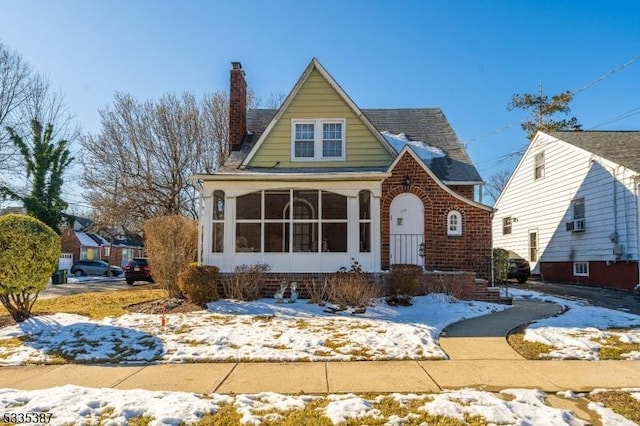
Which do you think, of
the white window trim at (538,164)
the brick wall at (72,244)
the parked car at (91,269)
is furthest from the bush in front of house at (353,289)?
the brick wall at (72,244)

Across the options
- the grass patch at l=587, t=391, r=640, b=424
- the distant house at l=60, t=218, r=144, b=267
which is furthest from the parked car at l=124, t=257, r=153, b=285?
the grass patch at l=587, t=391, r=640, b=424

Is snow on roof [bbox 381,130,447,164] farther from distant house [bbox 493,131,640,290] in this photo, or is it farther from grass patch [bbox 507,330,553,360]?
grass patch [bbox 507,330,553,360]

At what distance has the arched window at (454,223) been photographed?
13.2m

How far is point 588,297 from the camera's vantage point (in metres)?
14.0

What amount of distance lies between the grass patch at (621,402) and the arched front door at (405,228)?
8413mm

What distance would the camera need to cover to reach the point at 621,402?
4.74m

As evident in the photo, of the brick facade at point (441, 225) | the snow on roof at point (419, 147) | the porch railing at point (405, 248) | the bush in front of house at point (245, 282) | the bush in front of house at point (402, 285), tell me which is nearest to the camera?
the bush in front of house at point (402, 285)

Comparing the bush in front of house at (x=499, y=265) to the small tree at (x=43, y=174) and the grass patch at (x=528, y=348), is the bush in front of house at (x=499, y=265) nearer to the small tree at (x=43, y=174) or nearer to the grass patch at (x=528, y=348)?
the grass patch at (x=528, y=348)

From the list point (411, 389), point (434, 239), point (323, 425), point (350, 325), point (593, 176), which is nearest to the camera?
point (323, 425)

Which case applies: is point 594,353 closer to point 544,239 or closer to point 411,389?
point 411,389

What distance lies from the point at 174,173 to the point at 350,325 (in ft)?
60.6

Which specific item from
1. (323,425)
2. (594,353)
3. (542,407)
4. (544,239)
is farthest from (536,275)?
(323,425)

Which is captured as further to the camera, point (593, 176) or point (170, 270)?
point (593, 176)

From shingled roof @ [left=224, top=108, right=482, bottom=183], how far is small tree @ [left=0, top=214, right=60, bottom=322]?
6064 mm
